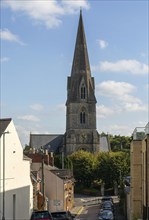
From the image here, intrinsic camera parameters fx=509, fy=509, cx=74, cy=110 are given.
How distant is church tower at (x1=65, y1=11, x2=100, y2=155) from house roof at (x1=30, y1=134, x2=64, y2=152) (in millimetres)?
10030

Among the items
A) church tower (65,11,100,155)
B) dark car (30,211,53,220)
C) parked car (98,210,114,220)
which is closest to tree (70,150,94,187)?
church tower (65,11,100,155)

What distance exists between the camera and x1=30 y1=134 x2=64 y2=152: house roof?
147163mm

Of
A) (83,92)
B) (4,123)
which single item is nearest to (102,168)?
(83,92)

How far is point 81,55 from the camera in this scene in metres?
138

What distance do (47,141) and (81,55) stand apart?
94.9ft

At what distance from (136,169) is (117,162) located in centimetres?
7055

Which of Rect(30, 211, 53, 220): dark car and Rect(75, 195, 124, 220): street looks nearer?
Rect(30, 211, 53, 220): dark car

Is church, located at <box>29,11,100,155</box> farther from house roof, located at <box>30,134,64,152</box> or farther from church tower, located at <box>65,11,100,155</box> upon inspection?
house roof, located at <box>30,134,64,152</box>

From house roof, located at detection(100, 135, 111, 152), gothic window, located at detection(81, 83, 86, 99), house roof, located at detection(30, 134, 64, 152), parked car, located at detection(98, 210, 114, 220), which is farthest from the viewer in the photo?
house roof, located at detection(100, 135, 111, 152)

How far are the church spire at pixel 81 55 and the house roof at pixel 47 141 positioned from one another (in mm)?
22088

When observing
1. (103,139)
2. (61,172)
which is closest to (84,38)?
(103,139)

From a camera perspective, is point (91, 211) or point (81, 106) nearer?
point (91, 211)

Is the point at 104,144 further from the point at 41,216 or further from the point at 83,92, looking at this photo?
the point at 41,216

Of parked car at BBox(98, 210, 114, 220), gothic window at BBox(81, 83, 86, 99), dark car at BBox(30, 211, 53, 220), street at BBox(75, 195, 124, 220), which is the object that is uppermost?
gothic window at BBox(81, 83, 86, 99)
